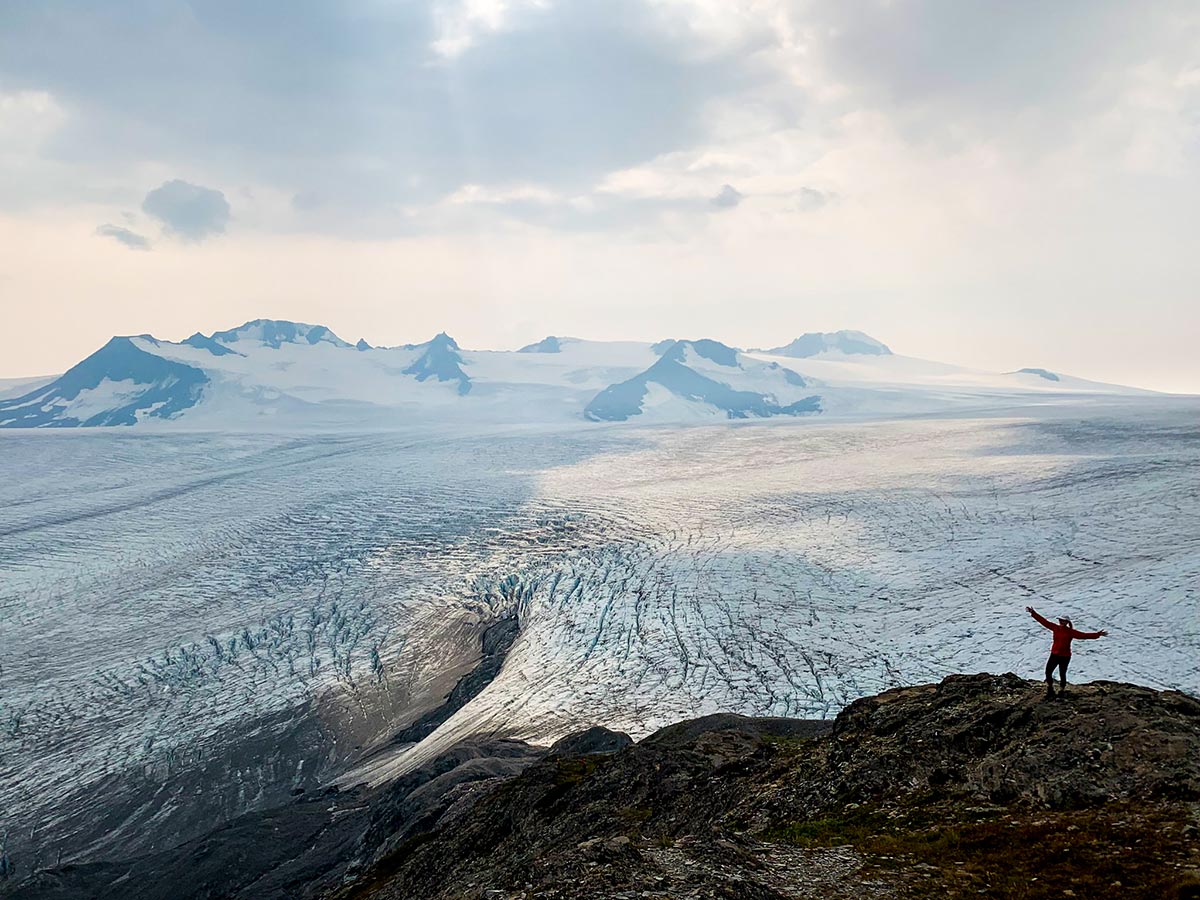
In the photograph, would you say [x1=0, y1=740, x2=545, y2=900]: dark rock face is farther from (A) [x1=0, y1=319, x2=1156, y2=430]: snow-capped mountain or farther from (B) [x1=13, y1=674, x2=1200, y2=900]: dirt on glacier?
(A) [x1=0, y1=319, x2=1156, y2=430]: snow-capped mountain

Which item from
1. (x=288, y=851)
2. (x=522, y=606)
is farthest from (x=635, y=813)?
(x=522, y=606)

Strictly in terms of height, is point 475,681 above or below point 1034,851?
below

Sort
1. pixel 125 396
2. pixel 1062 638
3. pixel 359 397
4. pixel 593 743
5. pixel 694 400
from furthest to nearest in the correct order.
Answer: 1. pixel 694 400
2. pixel 125 396
3. pixel 359 397
4. pixel 593 743
5. pixel 1062 638

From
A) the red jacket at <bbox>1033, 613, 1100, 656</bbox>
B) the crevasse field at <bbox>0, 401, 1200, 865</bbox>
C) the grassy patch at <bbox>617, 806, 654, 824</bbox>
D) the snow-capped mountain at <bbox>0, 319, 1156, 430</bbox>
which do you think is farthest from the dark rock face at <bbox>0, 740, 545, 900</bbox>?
the snow-capped mountain at <bbox>0, 319, 1156, 430</bbox>

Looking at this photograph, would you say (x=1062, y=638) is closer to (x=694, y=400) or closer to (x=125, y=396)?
(x=694, y=400)

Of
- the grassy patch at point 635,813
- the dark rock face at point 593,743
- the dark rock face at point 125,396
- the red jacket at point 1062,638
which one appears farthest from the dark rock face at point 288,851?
the dark rock face at point 125,396

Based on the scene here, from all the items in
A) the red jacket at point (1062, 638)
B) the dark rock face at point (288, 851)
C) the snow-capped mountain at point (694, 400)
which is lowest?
the dark rock face at point (288, 851)

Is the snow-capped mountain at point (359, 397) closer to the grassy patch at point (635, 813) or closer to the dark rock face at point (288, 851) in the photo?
the dark rock face at point (288, 851)
